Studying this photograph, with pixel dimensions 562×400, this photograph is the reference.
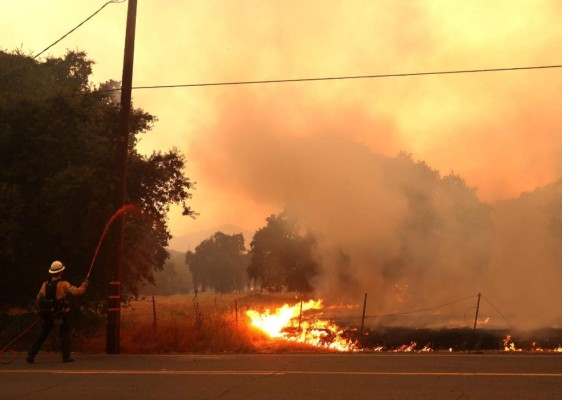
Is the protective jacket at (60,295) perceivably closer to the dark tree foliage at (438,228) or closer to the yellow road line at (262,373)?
the yellow road line at (262,373)

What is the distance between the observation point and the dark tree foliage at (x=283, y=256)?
60.4 metres

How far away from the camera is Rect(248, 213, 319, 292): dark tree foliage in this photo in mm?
60438

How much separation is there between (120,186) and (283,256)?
5076 centimetres

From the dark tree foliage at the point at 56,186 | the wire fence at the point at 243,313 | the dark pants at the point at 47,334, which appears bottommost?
the wire fence at the point at 243,313

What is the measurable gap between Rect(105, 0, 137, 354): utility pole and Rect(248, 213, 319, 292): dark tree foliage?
46382 millimetres

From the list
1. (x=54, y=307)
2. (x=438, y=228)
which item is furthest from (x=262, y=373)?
(x=438, y=228)

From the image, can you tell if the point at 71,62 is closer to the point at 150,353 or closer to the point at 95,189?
the point at 95,189

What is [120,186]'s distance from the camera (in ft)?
43.9

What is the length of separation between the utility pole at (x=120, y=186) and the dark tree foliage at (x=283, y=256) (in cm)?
4638

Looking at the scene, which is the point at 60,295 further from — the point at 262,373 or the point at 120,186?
Result: the point at 262,373

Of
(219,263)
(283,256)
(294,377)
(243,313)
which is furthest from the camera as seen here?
(219,263)

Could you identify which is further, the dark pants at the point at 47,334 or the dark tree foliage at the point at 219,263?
the dark tree foliage at the point at 219,263

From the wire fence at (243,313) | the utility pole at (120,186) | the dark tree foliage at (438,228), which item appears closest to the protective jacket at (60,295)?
the utility pole at (120,186)

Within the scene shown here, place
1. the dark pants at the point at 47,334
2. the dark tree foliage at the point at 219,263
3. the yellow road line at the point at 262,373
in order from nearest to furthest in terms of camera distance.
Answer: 1. the yellow road line at the point at 262,373
2. the dark pants at the point at 47,334
3. the dark tree foliage at the point at 219,263
